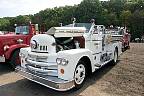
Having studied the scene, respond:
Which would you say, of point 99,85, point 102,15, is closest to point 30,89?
point 99,85

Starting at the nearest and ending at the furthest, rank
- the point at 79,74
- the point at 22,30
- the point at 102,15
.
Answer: the point at 79,74 < the point at 22,30 < the point at 102,15

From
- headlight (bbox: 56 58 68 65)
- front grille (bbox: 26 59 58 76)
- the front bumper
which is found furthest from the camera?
front grille (bbox: 26 59 58 76)

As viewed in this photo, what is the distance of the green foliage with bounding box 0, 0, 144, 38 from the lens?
4722 cm

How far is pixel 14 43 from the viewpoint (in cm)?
1083

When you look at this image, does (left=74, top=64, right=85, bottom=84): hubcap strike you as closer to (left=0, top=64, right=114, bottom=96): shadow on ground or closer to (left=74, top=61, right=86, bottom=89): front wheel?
(left=74, top=61, right=86, bottom=89): front wheel

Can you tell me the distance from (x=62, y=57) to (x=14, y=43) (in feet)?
14.7

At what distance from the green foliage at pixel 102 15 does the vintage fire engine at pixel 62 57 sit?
109 feet

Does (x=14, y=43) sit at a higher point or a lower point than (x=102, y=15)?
lower

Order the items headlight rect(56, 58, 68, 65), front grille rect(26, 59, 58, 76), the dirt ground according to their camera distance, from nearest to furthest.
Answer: headlight rect(56, 58, 68, 65) < front grille rect(26, 59, 58, 76) < the dirt ground

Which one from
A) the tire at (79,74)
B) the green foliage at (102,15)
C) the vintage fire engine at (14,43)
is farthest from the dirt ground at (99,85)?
the green foliage at (102,15)

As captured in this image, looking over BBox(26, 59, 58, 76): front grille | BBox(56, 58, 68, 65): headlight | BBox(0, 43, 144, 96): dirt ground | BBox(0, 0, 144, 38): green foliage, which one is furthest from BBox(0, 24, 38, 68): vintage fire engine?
BBox(0, 0, 144, 38): green foliage

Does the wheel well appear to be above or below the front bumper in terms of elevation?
above

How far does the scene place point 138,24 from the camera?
4750 centimetres

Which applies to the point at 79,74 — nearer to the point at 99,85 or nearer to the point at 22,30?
the point at 99,85
